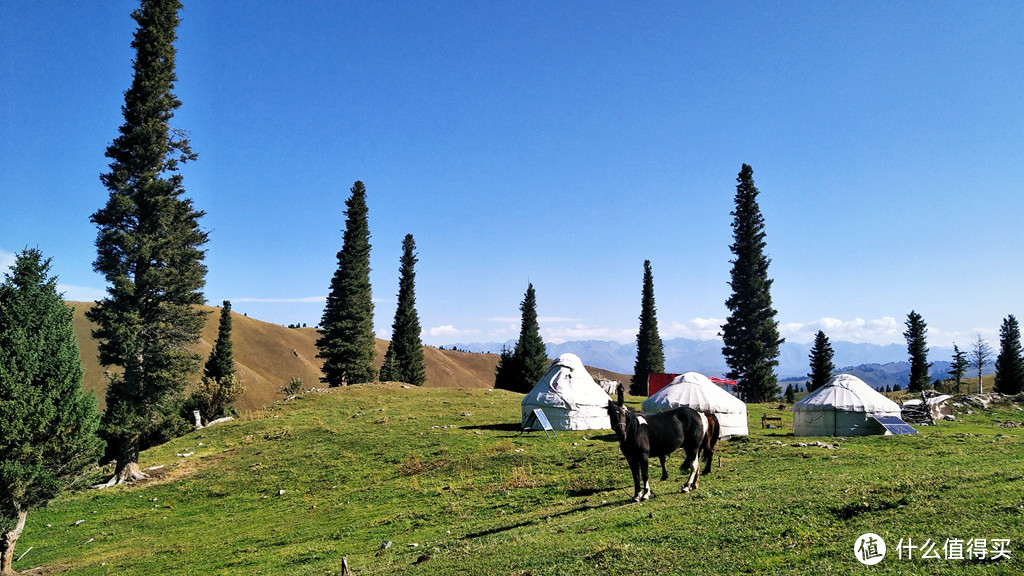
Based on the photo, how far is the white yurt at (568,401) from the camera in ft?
113

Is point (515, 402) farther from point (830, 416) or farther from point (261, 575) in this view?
point (261, 575)

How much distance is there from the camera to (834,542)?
825 cm

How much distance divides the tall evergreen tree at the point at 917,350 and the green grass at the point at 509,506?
34424mm

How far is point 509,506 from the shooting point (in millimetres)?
17203

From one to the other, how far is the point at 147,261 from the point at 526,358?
49.0 meters

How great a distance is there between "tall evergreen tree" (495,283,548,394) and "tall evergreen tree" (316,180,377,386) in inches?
730

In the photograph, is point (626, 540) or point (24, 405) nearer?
point (626, 540)

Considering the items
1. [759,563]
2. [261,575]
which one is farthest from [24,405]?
[759,563]

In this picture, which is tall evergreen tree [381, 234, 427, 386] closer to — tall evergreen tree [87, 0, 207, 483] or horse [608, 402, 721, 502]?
tall evergreen tree [87, 0, 207, 483]

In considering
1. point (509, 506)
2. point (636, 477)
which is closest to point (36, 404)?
point (509, 506)

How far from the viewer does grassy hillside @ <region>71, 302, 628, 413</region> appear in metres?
113

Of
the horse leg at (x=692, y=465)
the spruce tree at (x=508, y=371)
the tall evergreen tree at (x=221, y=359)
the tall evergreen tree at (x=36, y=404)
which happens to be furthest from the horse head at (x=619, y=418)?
the spruce tree at (x=508, y=371)

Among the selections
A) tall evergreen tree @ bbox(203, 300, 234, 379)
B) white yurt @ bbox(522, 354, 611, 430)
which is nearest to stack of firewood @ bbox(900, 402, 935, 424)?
white yurt @ bbox(522, 354, 611, 430)

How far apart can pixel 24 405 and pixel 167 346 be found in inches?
663
